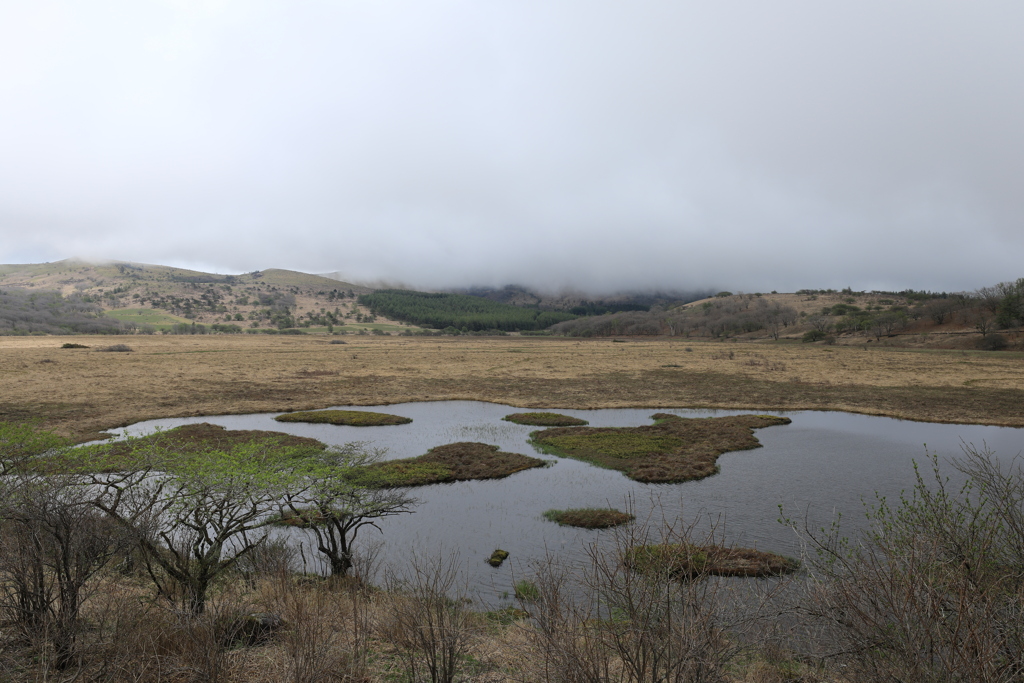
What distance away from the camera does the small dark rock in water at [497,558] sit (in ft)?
45.9

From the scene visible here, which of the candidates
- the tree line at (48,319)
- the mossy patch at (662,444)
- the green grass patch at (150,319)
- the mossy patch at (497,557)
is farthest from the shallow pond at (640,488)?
the green grass patch at (150,319)

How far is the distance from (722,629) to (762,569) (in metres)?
8.75

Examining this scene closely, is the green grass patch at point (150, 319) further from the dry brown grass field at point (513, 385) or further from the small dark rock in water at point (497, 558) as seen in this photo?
the small dark rock in water at point (497, 558)

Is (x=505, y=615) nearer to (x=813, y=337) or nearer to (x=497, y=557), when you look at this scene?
(x=497, y=557)

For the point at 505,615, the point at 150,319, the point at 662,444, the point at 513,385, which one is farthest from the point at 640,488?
the point at 150,319

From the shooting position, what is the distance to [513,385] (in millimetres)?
49969

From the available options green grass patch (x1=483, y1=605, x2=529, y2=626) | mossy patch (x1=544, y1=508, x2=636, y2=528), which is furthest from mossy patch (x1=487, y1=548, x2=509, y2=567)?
mossy patch (x1=544, y1=508, x2=636, y2=528)

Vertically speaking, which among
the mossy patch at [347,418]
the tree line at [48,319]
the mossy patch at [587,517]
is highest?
the tree line at [48,319]

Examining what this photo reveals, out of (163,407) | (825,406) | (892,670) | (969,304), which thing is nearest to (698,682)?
(892,670)

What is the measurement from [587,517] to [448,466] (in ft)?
27.9

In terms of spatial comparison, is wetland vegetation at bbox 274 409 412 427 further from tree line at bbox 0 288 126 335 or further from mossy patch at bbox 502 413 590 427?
tree line at bbox 0 288 126 335

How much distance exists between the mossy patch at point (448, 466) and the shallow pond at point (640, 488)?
2.71 feet

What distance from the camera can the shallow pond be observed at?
15.1m

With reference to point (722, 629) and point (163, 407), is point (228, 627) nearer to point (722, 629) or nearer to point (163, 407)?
point (722, 629)
